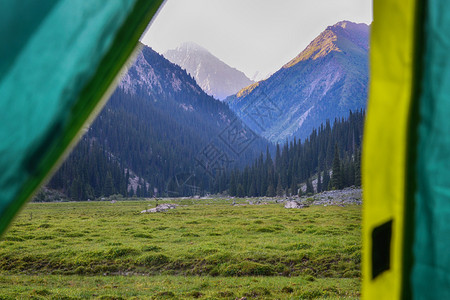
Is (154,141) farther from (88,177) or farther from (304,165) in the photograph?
(304,165)

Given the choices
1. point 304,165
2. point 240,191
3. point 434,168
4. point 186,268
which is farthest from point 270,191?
point 434,168

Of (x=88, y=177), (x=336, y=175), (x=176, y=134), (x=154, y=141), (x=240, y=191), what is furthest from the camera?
(x=176, y=134)

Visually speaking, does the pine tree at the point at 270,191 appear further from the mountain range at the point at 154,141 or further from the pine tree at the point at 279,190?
the mountain range at the point at 154,141

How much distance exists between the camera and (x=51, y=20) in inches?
21.9

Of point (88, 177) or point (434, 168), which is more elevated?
point (88, 177)

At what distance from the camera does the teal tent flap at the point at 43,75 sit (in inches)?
21.1

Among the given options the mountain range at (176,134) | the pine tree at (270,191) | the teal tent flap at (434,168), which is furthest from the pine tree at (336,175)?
the teal tent flap at (434,168)

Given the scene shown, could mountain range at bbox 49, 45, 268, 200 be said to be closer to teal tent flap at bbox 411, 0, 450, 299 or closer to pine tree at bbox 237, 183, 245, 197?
pine tree at bbox 237, 183, 245, 197

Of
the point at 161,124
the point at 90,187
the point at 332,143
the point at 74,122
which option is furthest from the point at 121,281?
the point at 161,124

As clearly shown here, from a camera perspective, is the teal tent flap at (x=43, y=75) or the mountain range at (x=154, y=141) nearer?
the teal tent flap at (x=43, y=75)

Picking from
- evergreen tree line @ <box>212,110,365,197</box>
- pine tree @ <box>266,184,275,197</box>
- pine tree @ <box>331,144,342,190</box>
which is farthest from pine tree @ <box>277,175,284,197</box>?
pine tree @ <box>331,144,342,190</box>

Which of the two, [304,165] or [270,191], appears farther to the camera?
[304,165]

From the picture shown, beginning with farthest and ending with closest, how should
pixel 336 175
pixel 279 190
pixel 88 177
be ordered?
pixel 88 177
pixel 279 190
pixel 336 175

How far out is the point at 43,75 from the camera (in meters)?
0.56
